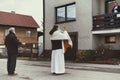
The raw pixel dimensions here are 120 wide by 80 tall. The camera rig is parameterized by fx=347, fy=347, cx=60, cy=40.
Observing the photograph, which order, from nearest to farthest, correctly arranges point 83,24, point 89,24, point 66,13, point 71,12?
point 89,24
point 83,24
point 71,12
point 66,13

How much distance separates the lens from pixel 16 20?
51.6 metres

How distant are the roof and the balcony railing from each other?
87.5ft

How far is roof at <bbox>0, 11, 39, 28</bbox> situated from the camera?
49.7 m

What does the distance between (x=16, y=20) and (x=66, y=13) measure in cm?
2528

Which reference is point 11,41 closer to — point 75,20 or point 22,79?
point 22,79

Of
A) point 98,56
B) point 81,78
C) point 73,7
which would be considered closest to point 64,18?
point 73,7

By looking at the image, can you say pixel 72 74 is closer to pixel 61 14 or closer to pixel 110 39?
pixel 110 39

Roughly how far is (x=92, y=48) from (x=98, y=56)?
57.3 inches

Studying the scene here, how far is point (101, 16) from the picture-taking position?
23.8 m

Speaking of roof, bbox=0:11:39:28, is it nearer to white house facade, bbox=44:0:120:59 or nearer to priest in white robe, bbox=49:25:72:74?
white house facade, bbox=44:0:120:59

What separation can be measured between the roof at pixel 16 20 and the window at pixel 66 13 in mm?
21739

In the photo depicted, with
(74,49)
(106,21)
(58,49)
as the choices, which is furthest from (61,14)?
(58,49)

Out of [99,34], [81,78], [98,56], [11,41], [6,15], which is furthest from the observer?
[6,15]

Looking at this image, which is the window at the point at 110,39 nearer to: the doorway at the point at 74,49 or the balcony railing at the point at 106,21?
the balcony railing at the point at 106,21
